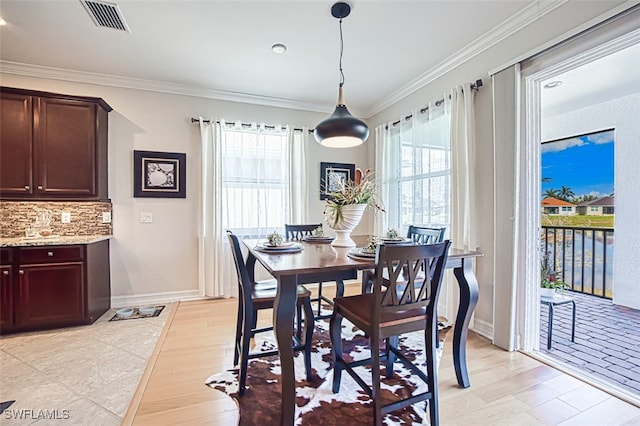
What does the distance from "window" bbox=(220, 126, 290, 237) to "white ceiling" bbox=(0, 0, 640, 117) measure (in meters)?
0.63

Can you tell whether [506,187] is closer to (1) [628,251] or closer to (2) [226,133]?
(1) [628,251]

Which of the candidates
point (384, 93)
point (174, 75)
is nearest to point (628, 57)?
point (384, 93)

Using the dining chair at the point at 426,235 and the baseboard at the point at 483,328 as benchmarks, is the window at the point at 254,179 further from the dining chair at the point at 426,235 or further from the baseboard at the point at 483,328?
the baseboard at the point at 483,328

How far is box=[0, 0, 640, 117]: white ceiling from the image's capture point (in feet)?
7.54

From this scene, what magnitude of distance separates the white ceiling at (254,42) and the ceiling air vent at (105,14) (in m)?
0.05

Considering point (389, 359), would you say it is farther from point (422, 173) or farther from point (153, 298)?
point (153, 298)

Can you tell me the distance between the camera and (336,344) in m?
1.86

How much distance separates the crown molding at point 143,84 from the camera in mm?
3234

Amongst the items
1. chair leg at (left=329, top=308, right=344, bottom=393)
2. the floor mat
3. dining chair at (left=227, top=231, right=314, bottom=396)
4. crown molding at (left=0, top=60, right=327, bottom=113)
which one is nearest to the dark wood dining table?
dining chair at (left=227, top=231, right=314, bottom=396)

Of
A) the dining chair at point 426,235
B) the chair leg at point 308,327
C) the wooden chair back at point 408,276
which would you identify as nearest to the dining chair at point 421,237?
Answer: the dining chair at point 426,235

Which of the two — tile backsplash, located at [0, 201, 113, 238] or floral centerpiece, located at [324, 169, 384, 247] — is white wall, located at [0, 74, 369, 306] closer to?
tile backsplash, located at [0, 201, 113, 238]

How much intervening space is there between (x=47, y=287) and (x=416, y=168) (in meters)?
4.02

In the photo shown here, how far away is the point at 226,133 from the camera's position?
3.96 meters

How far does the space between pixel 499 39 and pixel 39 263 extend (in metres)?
4.65
